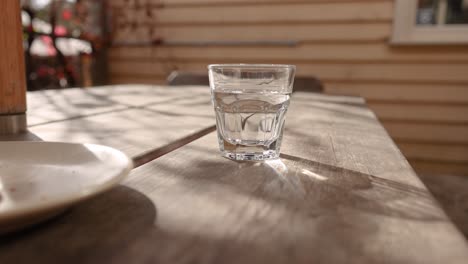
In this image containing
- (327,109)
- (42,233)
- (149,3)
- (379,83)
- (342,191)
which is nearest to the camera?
(42,233)

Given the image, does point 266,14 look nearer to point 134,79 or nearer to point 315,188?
point 134,79

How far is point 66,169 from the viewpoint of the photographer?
40cm

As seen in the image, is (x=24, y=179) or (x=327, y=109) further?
(x=327, y=109)

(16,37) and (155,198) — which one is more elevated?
(16,37)

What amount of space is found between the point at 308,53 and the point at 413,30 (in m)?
0.70

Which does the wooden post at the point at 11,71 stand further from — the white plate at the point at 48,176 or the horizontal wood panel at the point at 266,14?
the horizontal wood panel at the point at 266,14

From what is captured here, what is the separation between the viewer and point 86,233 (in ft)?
0.98

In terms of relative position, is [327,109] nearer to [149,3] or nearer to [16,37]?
[16,37]

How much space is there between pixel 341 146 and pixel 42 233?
18.2 inches

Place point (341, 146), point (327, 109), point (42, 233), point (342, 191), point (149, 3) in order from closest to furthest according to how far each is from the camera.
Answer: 1. point (42, 233)
2. point (342, 191)
3. point (341, 146)
4. point (327, 109)
5. point (149, 3)

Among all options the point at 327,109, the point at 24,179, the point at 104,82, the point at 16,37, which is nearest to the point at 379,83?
the point at 327,109

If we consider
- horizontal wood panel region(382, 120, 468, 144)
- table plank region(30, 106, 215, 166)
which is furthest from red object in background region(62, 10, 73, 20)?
table plank region(30, 106, 215, 166)

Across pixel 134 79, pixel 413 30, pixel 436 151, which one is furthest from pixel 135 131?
pixel 134 79

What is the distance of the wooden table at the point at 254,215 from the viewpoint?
0.89 feet
